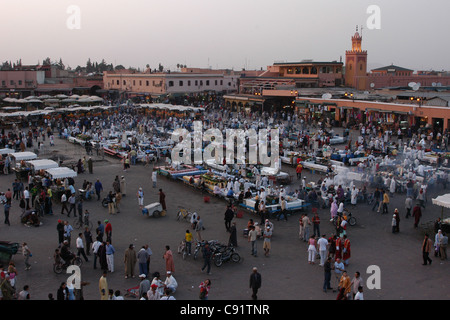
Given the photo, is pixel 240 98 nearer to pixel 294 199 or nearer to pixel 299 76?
pixel 299 76

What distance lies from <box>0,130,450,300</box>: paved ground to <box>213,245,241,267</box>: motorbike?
0.18 metres

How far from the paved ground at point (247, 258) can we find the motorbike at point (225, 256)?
0.60 feet

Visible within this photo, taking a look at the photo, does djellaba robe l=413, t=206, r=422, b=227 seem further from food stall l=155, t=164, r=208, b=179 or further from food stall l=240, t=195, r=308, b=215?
food stall l=155, t=164, r=208, b=179

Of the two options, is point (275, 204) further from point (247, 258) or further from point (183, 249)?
point (183, 249)

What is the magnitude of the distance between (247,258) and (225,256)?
0.85 meters

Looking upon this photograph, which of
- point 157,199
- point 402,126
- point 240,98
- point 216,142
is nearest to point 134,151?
point 216,142

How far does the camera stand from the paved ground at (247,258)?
1066cm

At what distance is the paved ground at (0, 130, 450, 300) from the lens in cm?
1066

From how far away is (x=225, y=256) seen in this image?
12.2 meters

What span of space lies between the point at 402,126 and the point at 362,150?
10.5m

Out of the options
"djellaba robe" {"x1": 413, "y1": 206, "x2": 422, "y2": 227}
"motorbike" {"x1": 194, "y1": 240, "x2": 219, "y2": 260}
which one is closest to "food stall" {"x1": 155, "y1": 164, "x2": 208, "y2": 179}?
"motorbike" {"x1": 194, "y1": 240, "x2": 219, "y2": 260}

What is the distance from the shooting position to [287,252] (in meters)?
13.1

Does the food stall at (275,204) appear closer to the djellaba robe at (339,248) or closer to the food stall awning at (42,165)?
the djellaba robe at (339,248)

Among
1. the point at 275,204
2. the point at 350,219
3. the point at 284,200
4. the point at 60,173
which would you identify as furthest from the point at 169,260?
the point at 60,173
